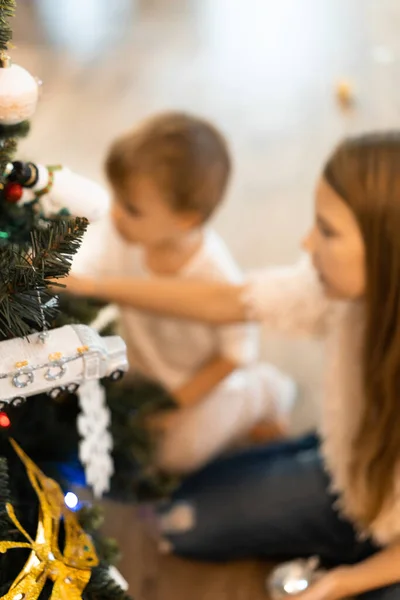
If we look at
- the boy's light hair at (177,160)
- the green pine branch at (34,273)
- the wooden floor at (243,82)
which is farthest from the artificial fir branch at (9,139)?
the wooden floor at (243,82)

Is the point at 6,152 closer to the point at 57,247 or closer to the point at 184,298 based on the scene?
the point at 57,247

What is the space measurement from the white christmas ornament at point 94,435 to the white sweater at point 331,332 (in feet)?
1.14

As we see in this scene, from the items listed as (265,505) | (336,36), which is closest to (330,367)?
(265,505)

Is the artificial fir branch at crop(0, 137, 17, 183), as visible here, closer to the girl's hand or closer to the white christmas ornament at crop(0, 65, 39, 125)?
the white christmas ornament at crop(0, 65, 39, 125)

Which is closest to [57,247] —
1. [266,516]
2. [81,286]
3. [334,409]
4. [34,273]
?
[34,273]

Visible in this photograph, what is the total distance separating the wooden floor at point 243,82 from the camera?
1752 millimetres

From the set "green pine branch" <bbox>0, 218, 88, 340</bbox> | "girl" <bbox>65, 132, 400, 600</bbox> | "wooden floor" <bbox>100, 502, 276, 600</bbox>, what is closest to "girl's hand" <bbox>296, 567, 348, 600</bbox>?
"girl" <bbox>65, 132, 400, 600</bbox>

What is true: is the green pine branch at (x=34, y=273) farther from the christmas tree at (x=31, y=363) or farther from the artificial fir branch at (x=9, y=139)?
the artificial fir branch at (x=9, y=139)

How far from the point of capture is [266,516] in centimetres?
104

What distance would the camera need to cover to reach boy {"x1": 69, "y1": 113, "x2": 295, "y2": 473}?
100 cm

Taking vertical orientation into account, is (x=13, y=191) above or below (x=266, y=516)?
above

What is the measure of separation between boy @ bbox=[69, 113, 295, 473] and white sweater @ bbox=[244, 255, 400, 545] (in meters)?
0.11

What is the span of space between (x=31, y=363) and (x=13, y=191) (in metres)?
0.19

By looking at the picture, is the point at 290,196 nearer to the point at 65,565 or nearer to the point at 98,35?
the point at 98,35
